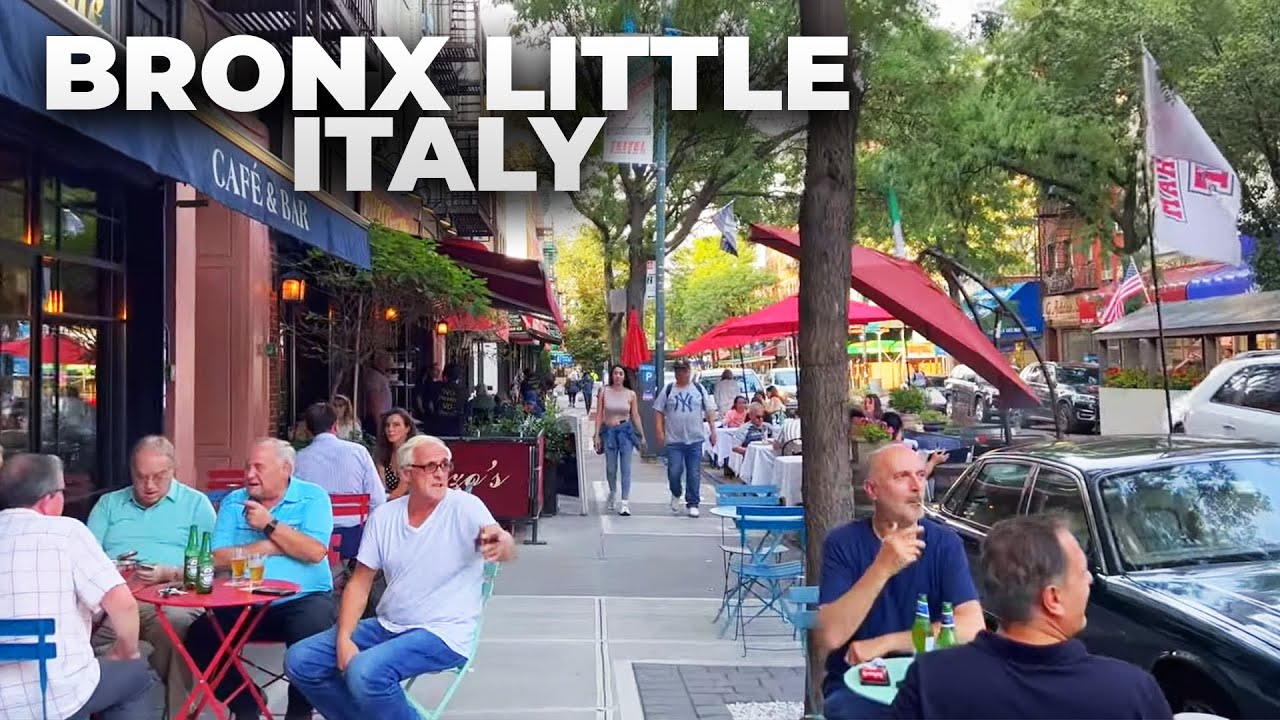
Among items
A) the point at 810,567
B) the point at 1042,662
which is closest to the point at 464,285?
the point at 810,567

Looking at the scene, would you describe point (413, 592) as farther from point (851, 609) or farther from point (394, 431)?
point (394, 431)

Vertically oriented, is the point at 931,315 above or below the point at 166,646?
above

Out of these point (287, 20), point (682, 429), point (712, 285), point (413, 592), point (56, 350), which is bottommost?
point (413, 592)

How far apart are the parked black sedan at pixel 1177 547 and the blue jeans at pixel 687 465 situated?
20.6 feet

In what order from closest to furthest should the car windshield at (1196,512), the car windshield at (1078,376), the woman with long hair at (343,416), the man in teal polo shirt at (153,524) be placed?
the car windshield at (1196,512)
the man in teal polo shirt at (153,524)
the woman with long hair at (343,416)
the car windshield at (1078,376)

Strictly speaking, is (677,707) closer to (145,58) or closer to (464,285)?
(145,58)

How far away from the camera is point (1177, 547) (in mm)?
4941

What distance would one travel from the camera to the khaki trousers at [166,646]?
4906 millimetres

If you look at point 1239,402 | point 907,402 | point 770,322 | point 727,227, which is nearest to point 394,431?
point 770,322

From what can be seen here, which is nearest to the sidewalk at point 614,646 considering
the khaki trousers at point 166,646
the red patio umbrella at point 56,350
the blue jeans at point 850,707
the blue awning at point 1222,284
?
the khaki trousers at point 166,646

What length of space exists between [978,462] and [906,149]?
1729 centimetres

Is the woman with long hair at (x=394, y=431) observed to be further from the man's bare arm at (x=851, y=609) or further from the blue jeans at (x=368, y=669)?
the man's bare arm at (x=851, y=609)

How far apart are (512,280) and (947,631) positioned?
12816mm

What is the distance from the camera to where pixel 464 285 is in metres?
11.7
